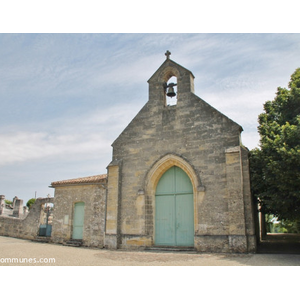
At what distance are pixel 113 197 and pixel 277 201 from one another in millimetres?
6580

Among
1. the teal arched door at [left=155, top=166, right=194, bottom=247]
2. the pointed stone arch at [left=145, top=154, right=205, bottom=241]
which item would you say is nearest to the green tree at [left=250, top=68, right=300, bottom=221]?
the pointed stone arch at [left=145, top=154, right=205, bottom=241]

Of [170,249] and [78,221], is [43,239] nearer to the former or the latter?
[78,221]

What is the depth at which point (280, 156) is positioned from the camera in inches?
340

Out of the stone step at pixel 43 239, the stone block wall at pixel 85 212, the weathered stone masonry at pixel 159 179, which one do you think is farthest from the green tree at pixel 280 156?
the stone step at pixel 43 239

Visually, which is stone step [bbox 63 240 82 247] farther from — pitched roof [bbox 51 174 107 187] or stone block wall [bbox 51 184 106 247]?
pitched roof [bbox 51 174 107 187]

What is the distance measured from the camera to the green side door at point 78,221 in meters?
13.7

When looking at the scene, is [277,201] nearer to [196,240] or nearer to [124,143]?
[196,240]

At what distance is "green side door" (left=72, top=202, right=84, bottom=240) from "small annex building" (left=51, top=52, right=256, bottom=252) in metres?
0.05

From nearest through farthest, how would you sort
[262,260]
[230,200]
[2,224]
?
[262,260]
[230,200]
[2,224]

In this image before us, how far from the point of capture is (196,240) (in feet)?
34.2

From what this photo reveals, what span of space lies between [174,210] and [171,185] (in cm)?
103

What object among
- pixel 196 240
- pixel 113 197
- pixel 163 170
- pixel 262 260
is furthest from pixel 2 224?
pixel 262 260

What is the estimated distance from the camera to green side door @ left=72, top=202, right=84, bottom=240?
13664 millimetres

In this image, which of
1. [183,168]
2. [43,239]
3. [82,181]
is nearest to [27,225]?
[43,239]
